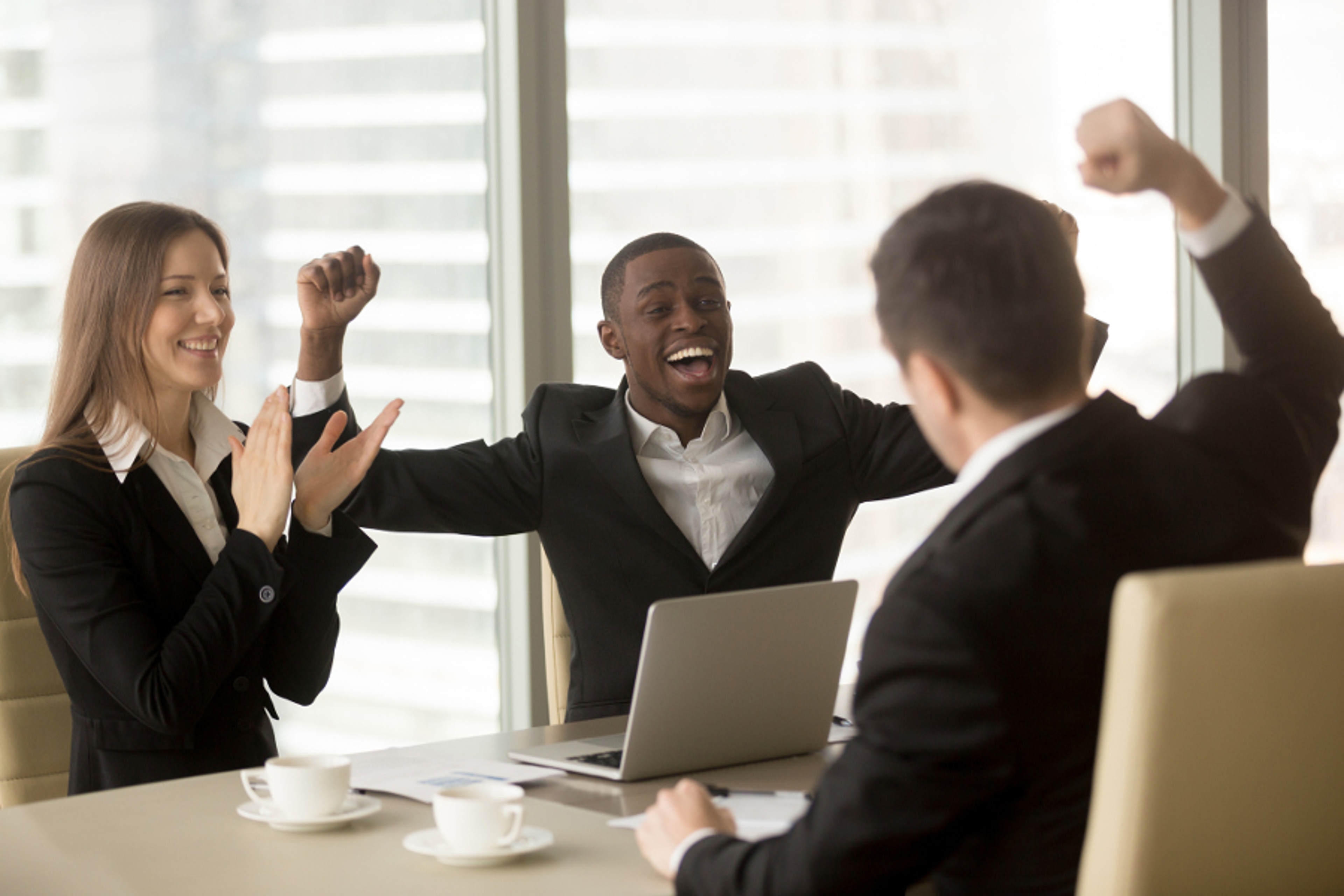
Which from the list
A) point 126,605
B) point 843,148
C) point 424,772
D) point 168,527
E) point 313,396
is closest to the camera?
point 424,772

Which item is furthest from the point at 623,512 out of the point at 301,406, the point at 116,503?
the point at 116,503

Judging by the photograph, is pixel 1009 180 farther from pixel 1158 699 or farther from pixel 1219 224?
pixel 1158 699

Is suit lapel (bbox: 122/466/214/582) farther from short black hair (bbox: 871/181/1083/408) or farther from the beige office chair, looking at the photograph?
short black hair (bbox: 871/181/1083/408)

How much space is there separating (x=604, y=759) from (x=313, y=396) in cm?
87

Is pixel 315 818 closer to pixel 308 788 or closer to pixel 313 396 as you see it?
pixel 308 788

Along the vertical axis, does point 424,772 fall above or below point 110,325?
below

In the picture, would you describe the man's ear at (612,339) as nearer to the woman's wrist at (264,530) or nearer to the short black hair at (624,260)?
the short black hair at (624,260)

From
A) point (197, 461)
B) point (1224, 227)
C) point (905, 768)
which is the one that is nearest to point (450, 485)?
point (197, 461)

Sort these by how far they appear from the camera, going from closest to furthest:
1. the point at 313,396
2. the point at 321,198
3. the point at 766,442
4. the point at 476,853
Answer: the point at 476,853, the point at 313,396, the point at 766,442, the point at 321,198

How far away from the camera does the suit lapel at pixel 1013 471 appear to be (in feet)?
3.56

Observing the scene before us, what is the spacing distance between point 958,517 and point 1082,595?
0.11 m

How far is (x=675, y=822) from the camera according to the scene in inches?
48.4

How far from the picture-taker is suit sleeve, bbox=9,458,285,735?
1832mm

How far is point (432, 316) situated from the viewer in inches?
124
